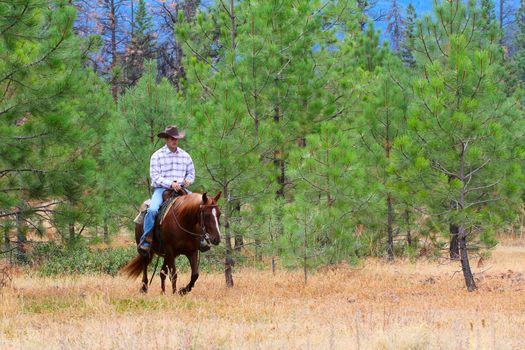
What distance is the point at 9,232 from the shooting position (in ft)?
38.3

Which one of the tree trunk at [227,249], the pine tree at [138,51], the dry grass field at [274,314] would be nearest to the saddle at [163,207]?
the dry grass field at [274,314]

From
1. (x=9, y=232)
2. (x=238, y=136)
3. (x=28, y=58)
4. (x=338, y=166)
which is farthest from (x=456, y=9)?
(x=9, y=232)

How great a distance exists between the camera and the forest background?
35.5ft

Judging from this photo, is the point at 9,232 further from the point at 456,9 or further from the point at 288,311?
the point at 456,9

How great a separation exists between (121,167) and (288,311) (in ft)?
22.6

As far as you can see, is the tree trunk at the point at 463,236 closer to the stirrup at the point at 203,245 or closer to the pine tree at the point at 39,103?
the stirrup at the point at 203,245

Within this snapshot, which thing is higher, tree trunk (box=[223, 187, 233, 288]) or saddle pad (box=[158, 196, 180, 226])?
saddle pad (box=[158, 196, 180, 226])

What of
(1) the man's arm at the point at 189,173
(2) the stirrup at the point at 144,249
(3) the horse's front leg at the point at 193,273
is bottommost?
(3) the horse's front leg at the point at 193,273

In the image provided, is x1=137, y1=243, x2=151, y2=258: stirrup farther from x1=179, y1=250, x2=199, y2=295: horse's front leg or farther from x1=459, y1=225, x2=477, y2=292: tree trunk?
x1=459, y1=225, x2=477, y2=292: tree trunk

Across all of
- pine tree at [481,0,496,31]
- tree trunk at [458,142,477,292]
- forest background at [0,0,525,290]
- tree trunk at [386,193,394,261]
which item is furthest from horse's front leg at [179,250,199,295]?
tree trunk at [386,193,394,261]

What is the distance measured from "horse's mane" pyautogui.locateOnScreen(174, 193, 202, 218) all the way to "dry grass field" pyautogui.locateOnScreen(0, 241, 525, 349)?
133cm

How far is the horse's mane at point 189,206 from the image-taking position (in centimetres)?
1072

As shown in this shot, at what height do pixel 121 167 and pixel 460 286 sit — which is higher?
pixel 121 167

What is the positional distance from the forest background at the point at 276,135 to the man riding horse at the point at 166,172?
66 cm
